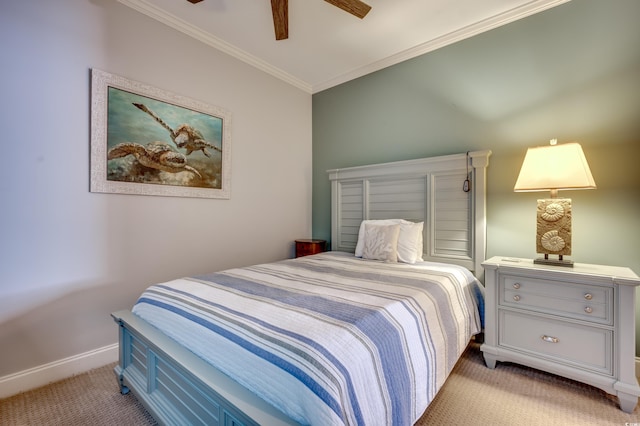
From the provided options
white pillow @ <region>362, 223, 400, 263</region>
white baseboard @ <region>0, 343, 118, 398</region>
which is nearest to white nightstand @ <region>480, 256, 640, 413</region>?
white pillow @ <region>362, 223, 400, 263</region>

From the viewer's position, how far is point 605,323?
1.67 meters

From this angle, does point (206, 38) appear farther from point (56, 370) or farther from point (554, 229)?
point (554, 229)

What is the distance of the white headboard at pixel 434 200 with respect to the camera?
2504mm

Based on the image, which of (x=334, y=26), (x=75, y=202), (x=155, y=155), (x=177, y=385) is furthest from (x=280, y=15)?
(x=177, y=385)

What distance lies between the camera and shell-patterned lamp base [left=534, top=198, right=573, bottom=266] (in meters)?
1.94

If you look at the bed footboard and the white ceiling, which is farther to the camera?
the white ceiling

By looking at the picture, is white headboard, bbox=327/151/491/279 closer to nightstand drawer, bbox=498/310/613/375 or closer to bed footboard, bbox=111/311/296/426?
nightstand drawer, bbox=498/310/613/375

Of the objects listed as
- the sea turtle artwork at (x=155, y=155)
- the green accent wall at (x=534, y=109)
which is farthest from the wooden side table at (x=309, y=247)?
the sea turtle artwork at (x=155, y=155)

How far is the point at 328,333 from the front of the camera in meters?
1.08

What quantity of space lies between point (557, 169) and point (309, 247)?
2387 millimetres

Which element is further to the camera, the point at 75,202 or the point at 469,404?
the point at 75,202

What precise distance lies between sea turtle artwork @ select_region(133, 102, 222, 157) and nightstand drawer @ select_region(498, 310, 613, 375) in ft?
9.47

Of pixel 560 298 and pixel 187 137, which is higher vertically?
pixel 187 137

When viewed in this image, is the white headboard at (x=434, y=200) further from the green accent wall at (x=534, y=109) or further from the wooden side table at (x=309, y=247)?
the wooden side table at (x=309, y=247)
